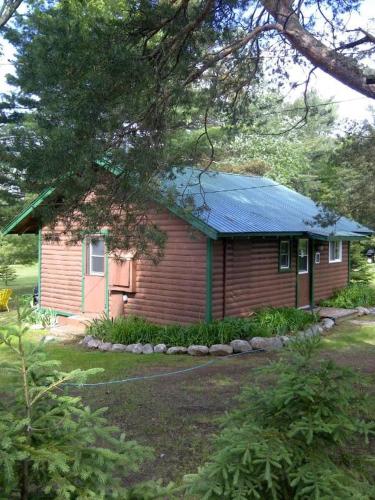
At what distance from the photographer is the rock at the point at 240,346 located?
11.0m

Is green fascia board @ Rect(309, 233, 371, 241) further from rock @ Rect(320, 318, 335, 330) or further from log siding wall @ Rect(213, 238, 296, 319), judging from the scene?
rock @ Rect(320, 318, 335, 330)

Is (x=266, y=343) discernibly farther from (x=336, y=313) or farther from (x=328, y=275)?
(x=328, y=275)

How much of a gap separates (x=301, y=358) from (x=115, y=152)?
4278 mm

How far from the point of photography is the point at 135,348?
11.2 meters

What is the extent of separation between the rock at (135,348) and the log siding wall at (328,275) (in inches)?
311

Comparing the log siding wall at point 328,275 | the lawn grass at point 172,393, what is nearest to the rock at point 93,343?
the lawn grass at point 172,393

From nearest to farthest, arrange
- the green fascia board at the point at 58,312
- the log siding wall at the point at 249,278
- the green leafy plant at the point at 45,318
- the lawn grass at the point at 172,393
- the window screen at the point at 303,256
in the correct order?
the lawn grass at the point at 172,393, the log siding wall at the point at 249,278, the green leafy plant at the point at 45,318, the green fascia board at the point at 58,312, the window screen at the point at 303,256

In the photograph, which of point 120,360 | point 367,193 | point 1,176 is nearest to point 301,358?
point 120,360

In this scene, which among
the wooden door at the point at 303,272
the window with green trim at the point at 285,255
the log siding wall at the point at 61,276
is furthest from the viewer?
the wooden door at the point at 303,272

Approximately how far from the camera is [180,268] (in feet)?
40.4

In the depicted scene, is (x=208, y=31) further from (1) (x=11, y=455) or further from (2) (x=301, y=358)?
(1) (x=11, y=455)

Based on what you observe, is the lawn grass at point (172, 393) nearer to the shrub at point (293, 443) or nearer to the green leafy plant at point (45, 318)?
the shrub at point (293, 443)

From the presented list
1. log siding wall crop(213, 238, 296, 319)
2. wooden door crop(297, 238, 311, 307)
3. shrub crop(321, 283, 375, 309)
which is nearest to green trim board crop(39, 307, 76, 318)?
log siding wall crop(213, 238, 296, 319)

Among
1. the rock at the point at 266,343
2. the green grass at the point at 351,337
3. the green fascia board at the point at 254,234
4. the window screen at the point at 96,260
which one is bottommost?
the green grass at the point at 351,337
